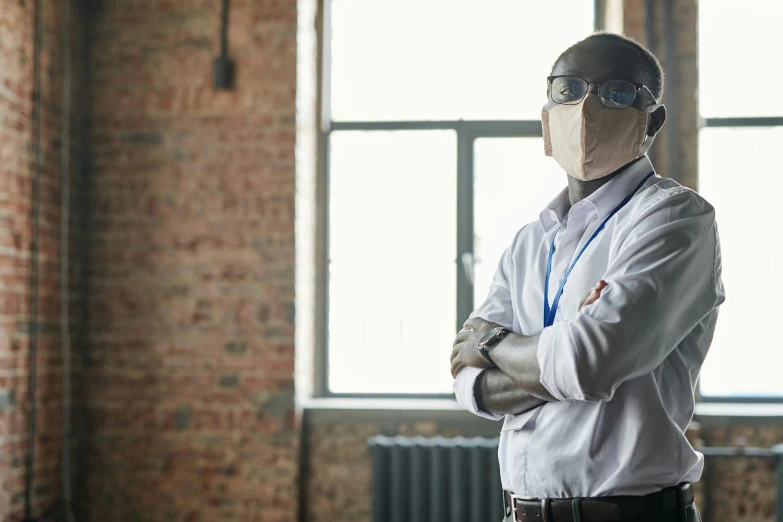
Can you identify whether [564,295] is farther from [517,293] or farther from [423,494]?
[423,494]

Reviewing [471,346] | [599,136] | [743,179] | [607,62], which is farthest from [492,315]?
[743,179]

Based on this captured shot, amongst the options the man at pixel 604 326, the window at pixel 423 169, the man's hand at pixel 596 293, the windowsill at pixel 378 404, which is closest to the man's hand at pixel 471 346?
the man at pixel 604 326

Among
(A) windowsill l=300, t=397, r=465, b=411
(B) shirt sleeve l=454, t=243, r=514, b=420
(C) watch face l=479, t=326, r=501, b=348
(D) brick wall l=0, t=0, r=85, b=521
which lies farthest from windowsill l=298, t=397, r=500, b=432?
(C) watch face l=479, t=326, r=501, b=348

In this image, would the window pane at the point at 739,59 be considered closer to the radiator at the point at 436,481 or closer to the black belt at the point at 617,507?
the radiator at the point at 436,481

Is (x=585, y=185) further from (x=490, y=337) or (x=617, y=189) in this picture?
(x=490, y=337)

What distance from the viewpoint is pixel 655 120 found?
162cm

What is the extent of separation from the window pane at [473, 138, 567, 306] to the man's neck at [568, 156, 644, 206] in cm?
224

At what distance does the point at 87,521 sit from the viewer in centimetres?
363

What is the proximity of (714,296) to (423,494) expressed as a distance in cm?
241

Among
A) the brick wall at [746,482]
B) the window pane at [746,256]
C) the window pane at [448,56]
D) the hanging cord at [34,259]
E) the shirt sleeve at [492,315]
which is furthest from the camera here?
the window pane at [448,56]

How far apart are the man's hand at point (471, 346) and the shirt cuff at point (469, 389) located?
17mm

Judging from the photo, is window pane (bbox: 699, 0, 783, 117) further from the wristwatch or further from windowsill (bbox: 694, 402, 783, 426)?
the wristwatch

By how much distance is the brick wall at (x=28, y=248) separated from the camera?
10.3 ft

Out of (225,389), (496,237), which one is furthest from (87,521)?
(496,237)
